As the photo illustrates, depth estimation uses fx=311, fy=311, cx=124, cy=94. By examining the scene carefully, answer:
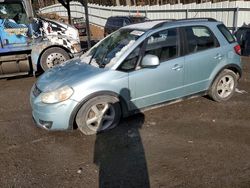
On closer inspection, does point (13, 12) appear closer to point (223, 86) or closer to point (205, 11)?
point (223, 86)

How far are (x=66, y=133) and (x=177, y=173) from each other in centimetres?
210

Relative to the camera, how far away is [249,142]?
15.0 feet

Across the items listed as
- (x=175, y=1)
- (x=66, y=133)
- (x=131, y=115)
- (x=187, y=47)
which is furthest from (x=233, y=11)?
(x=175, y=1)

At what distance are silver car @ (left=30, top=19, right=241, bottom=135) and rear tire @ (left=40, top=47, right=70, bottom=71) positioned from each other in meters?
3.52

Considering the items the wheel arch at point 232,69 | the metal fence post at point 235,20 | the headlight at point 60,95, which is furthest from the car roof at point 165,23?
the metal fence post at point 235,20

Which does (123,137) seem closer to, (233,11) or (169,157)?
(169,157)

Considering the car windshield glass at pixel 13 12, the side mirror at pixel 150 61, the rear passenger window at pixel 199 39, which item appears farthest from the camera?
the car windshield glass at pixel 13 12

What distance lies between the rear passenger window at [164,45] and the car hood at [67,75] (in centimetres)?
95

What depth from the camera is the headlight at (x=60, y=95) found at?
4.71m

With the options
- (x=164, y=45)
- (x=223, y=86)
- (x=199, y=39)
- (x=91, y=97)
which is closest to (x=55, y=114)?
(x=91, y=97)

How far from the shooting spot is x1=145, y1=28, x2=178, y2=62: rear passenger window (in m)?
5.29

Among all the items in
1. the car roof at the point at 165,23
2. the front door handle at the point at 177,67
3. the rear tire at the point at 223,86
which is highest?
the car roof at the point at 165,23

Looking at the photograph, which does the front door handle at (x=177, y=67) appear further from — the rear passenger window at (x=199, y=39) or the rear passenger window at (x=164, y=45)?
the rear passenger window at (x=199, y=39)

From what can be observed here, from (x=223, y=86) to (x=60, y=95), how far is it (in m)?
3.34
